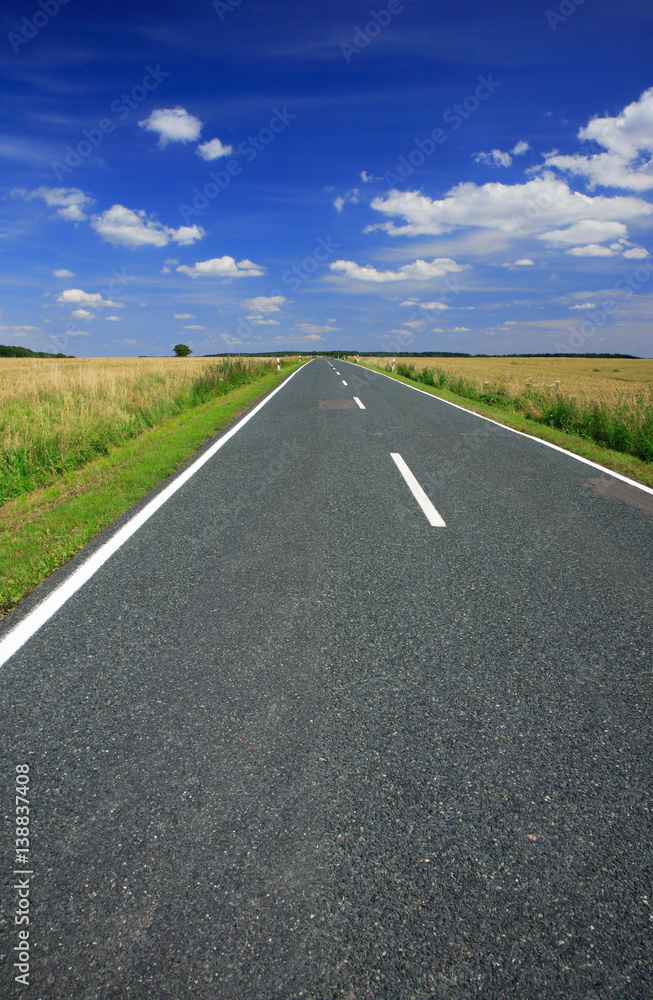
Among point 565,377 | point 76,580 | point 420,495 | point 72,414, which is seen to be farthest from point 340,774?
point 565,377

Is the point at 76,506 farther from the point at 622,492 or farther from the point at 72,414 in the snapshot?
the point at 622,492

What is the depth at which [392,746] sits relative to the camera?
2330 mm

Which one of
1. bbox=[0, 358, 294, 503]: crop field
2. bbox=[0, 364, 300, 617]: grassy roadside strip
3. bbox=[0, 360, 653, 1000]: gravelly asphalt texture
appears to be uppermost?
bbox=[0, 358, 294, 503]: crop field

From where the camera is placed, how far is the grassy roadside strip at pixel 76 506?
4121mm

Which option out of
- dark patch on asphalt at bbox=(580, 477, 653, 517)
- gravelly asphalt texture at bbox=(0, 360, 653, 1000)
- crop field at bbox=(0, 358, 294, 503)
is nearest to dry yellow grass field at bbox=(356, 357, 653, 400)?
dark patch on asphalt at bbox=(580, 477, 653, 517)

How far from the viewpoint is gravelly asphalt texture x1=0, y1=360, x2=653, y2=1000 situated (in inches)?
61.3

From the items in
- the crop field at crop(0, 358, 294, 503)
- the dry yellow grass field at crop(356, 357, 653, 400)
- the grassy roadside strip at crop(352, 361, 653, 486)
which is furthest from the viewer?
the dry yellow grass field at crop(356, 357, 653, 400)

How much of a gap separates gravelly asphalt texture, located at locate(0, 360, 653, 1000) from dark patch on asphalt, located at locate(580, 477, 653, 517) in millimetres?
2138

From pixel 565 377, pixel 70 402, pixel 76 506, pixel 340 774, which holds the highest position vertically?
pixel 70 402

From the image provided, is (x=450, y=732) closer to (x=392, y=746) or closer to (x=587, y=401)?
(x=392, y=746)

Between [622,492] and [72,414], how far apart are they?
9.05m

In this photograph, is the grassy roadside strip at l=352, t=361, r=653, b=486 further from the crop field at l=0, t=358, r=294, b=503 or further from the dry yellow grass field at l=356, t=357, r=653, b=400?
the crop field at l=0, t=358, r=294, b=503

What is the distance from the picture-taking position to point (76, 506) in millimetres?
5574

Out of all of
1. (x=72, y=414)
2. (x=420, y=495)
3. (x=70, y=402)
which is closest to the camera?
(x=420, y=495)
